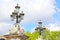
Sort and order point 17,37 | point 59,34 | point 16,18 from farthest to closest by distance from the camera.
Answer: point 59,34
point 16,18
point 17,37

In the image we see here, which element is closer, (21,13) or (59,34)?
(21,13)

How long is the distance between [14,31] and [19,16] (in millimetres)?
1807

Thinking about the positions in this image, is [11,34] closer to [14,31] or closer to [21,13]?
[14,31]

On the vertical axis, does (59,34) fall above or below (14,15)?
below

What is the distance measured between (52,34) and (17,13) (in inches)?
1870

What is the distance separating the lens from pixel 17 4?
28.5 metres

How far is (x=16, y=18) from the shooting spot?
27719 millimetres

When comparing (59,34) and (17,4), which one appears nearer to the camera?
(17,4)

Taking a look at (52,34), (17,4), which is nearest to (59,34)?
(52,34)

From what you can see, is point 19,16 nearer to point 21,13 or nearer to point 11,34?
point 21,13

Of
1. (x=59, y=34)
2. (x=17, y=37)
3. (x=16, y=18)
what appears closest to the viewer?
(x=17, y=37)

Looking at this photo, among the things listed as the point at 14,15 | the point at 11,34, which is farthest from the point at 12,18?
the point at 11,34

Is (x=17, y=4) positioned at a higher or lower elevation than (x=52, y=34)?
higher

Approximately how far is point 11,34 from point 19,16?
2272mm
